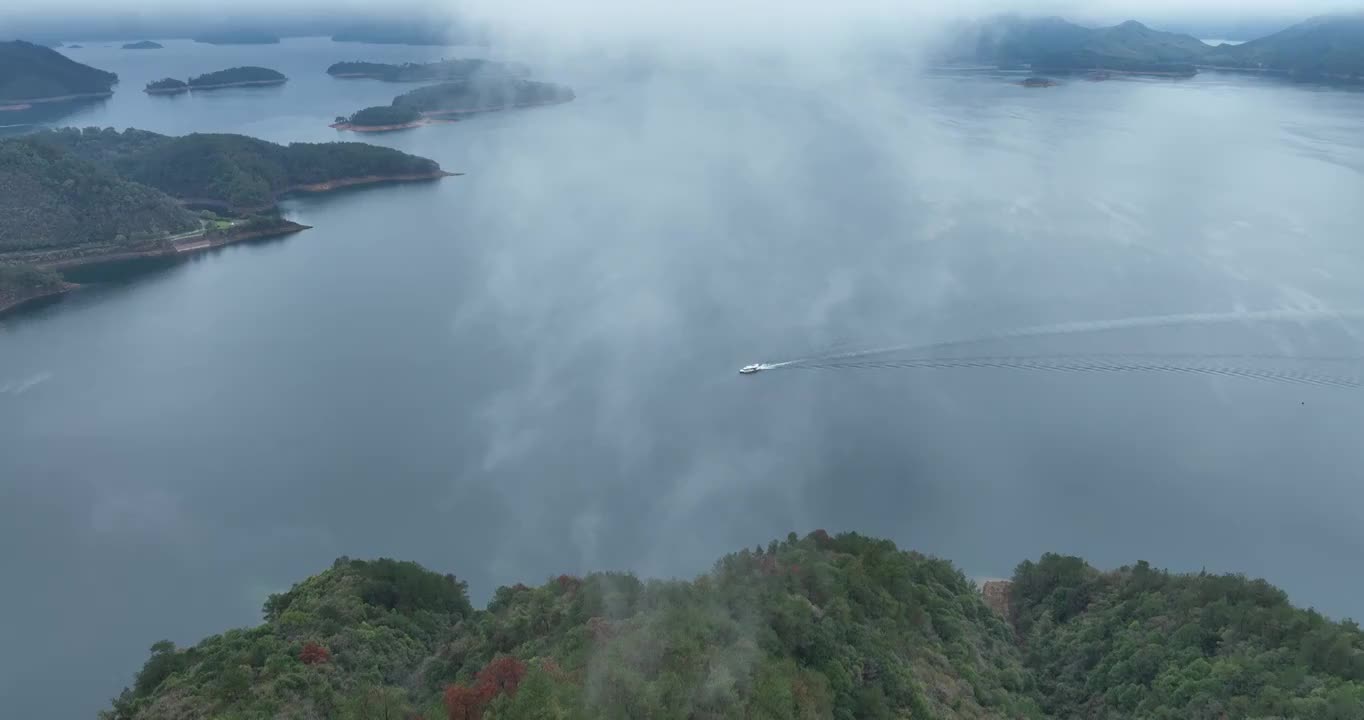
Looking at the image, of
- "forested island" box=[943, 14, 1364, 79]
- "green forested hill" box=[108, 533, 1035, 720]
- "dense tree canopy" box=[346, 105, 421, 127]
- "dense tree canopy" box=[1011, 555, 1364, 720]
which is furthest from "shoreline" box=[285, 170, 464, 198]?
"forested island" box=[943, 14, 1364, 79]

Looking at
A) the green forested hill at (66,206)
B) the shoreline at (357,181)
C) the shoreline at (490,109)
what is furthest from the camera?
the shoreline at (490,109)

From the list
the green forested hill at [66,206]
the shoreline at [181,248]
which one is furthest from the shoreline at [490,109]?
the green forested hill at [66,206]

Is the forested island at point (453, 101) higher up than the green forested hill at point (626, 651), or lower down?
higher up

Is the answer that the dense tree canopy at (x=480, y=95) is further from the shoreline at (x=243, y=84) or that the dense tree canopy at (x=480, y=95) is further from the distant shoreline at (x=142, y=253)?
the distant shoreline at (x=142, y=253)

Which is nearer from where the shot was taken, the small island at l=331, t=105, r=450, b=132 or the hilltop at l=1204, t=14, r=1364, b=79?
the small island at l=331, t=105, r=450, b=132

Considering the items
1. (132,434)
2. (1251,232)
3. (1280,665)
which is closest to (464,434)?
(132,434)

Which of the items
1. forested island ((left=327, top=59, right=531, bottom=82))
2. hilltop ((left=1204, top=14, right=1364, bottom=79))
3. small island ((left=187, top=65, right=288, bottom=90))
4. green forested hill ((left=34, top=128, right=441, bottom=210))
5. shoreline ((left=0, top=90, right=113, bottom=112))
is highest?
hilltop ((left=1204, top=14, right=1364, bottom=79))

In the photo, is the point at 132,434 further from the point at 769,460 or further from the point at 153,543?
the point at 769,460

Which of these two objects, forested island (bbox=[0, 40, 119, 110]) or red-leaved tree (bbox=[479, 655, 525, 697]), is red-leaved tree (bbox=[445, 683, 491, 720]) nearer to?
red-leaved tree (bbox=[479, 655, 525, 697])
